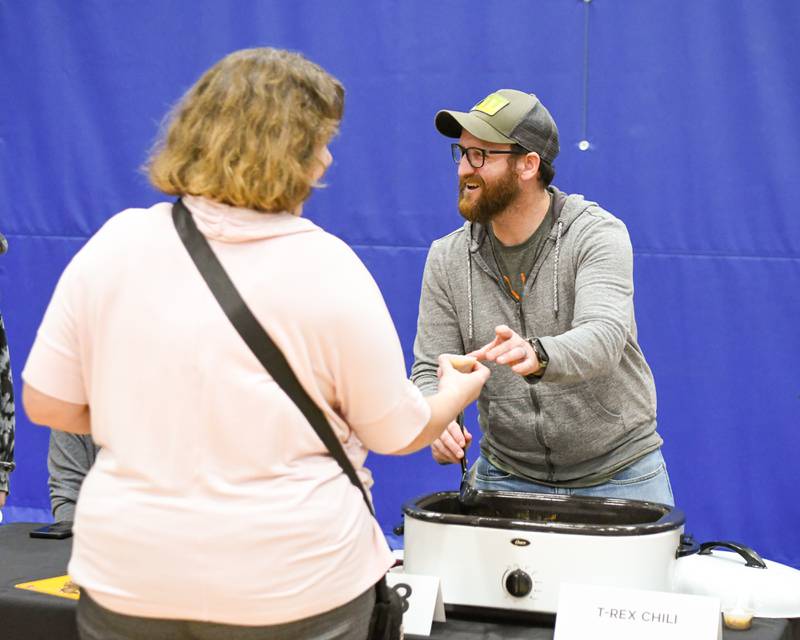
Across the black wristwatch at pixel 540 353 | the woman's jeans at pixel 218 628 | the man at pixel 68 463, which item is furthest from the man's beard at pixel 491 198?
the man at pixel 68 463

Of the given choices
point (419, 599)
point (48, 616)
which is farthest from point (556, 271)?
point (48, 616)

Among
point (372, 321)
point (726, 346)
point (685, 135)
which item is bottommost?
point (726, 346)

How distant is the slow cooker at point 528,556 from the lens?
1434 millimetres

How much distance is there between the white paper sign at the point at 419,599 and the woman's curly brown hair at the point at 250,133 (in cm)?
59

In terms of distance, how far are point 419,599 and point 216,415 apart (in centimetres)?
53

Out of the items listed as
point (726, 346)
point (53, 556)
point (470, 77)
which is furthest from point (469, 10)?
point (53, 556)

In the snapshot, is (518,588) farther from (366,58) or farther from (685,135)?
(366,58)

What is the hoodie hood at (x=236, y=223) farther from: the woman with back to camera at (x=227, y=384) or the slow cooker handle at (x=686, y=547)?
the slow cooker handle at (x=686, y=547)

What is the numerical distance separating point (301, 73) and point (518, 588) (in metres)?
0.75

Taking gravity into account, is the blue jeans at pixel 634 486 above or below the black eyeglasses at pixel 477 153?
below

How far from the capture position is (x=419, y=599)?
1449 mm

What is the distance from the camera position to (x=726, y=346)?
2.98 m

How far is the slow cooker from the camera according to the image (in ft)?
4.70

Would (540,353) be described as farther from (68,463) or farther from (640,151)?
(640,151)
